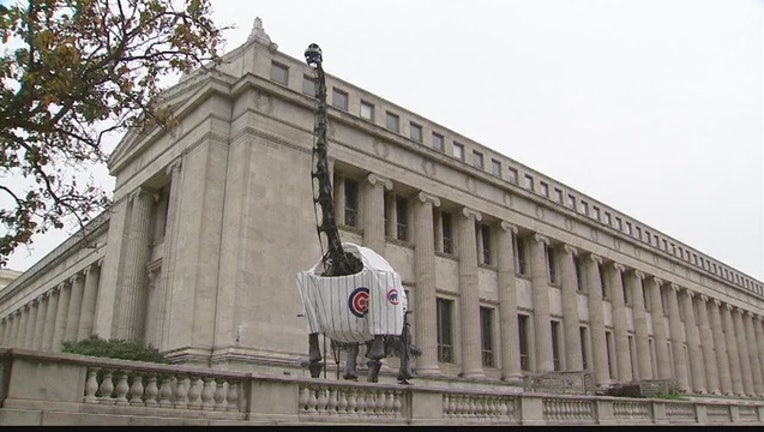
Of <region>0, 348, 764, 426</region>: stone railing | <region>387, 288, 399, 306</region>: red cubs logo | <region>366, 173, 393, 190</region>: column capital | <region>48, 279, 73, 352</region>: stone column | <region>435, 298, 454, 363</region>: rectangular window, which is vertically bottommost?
<region>0, 348, 764, 426</region>: stone railing

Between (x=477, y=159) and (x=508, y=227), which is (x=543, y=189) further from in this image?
(x=477, y=159)

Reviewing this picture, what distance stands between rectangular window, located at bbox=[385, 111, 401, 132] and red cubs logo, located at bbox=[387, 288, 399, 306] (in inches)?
751

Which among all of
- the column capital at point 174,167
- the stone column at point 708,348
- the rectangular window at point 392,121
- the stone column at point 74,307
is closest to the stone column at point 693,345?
the stone column at point 708,348

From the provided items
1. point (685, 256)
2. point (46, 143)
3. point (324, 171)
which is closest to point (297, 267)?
point (324, 171)

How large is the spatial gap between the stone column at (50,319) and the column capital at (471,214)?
110 ft

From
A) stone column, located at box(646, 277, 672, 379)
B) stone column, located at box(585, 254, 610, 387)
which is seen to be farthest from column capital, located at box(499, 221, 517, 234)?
stone column, located at box(646, 277, 672, 379)

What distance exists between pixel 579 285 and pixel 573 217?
480 centimetres

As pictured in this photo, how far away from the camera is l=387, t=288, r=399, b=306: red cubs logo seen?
16.4 m

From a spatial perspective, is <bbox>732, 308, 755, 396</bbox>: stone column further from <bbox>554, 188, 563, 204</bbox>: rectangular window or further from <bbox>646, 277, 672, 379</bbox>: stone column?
<bbox>554, 188, 563, 204</bbox>: rectangular window

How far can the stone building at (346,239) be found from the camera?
26.5m

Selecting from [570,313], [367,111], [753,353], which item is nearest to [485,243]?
[570,313]

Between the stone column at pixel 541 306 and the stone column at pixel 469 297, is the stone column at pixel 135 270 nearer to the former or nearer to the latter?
the stone column at pixel 469 297

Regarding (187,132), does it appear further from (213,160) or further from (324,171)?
(324,171)

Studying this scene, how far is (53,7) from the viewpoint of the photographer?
12.5 metres
